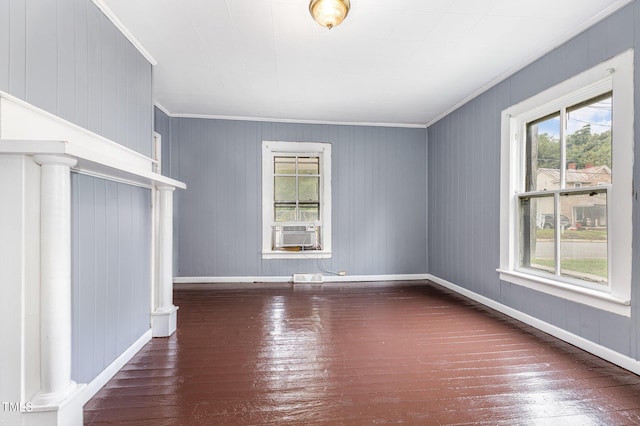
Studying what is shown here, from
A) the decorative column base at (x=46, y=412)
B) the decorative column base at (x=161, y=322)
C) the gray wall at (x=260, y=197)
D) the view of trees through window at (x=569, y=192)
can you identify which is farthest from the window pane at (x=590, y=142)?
the decorative column base at (x=161, y=322)

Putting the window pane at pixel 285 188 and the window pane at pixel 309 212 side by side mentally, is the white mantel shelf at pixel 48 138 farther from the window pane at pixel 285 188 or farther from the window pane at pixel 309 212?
the window pane at pixel 309 212

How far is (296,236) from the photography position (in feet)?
15.2

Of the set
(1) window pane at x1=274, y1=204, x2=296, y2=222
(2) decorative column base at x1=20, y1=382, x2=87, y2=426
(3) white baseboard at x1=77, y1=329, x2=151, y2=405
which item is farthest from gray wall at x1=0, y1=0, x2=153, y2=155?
(1) window pane at x1=274, y1=204, x2=296, y2=222

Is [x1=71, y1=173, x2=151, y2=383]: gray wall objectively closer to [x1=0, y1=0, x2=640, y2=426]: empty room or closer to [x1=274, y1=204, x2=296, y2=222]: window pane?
[x1=0, y1=0, x2=640, y2=426]: empty room

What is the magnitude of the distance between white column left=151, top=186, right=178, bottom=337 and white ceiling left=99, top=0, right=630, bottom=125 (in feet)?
4.19

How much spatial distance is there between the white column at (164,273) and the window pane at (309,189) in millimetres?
2301

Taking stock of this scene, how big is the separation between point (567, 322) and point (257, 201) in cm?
379

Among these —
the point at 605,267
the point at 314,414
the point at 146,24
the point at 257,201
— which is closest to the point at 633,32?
the point at 605,267

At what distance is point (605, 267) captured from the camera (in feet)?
7.29

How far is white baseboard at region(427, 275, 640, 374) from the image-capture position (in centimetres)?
200

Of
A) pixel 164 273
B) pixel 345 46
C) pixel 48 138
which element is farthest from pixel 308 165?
pixel 48 138

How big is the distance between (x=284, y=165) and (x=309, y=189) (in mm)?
538

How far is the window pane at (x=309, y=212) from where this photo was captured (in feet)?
15.3

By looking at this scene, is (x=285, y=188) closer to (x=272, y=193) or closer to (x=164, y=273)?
(x=272, y=193)
